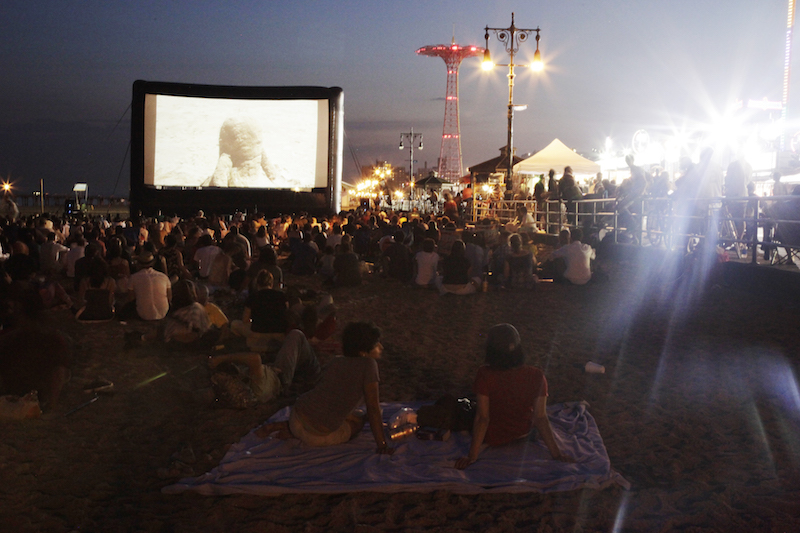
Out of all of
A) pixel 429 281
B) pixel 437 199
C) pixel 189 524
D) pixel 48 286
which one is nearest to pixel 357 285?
pixel 429 281

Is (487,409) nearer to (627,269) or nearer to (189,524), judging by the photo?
(189,524)

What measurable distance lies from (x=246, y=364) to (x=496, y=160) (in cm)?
3536

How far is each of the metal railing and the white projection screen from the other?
1126cm

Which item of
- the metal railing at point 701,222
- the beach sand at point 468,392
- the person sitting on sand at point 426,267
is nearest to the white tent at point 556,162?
the metal railing at point 701,222

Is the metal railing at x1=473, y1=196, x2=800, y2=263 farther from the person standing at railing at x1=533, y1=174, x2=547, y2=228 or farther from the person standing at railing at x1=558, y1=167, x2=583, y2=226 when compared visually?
the person standing at railing at x1=533, y1=174, x2=547, y2=228

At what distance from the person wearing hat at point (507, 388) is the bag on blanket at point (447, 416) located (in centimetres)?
43

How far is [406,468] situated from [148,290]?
18.0ft

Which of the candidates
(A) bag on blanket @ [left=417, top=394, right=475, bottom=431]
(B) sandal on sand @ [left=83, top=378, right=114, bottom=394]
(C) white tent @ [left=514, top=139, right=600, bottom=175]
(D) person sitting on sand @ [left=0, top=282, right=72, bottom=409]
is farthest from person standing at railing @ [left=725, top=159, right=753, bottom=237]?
(C) white tent @ [left=514, top=139, right=600, bottom=175]

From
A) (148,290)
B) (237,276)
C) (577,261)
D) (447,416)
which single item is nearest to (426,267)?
(577,261)

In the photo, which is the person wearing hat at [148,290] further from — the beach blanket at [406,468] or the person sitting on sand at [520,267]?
the person sitting on sand at [520,267]

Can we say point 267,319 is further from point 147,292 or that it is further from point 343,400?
point 147,292

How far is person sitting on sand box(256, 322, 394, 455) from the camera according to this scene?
4230 mm

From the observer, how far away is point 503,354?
13.2 feet

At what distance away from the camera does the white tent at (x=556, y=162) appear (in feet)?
76.2
